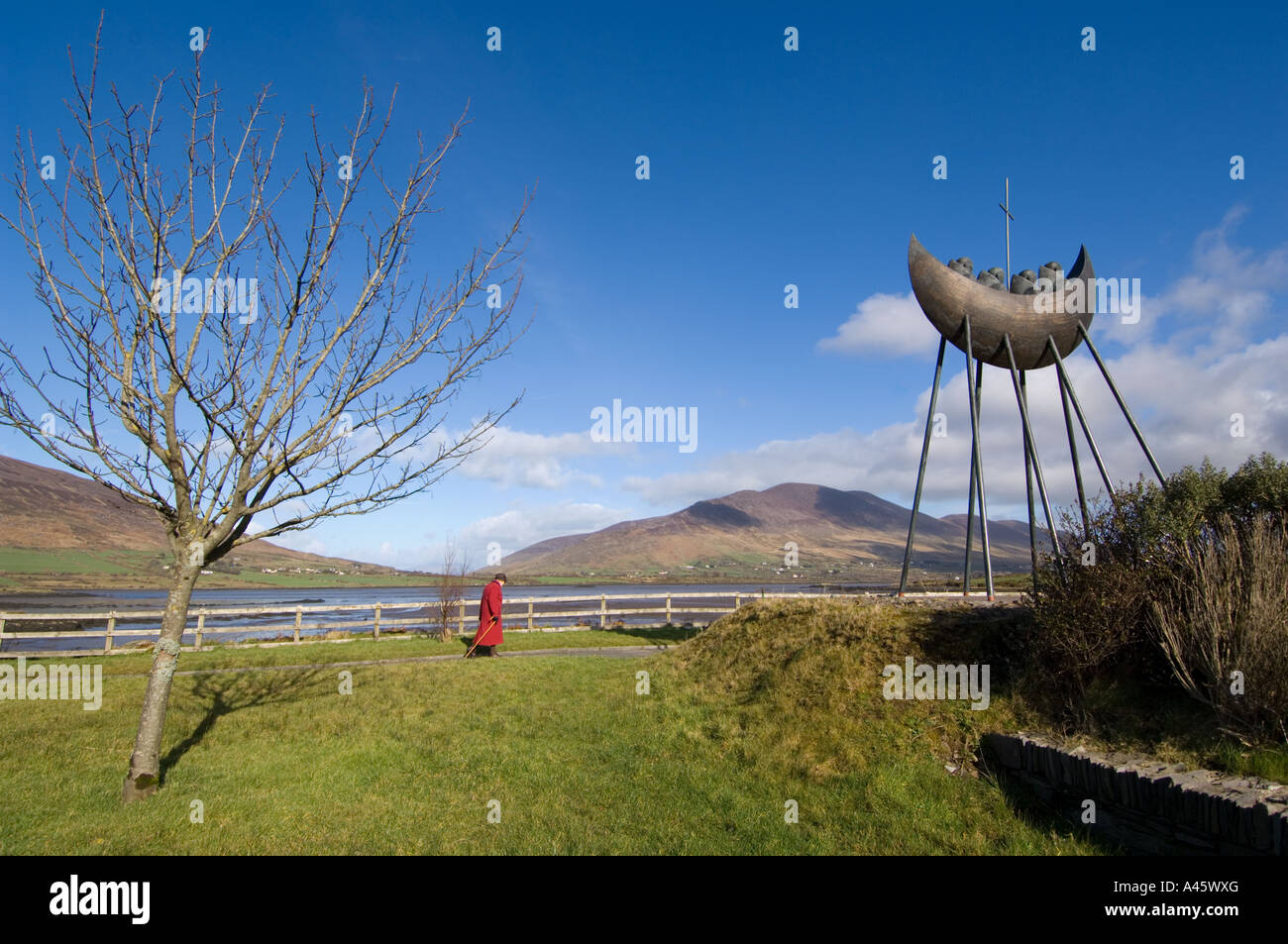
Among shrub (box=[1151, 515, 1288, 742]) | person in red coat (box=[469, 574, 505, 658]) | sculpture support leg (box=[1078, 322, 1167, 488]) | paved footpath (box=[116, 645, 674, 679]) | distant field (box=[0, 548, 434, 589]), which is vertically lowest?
distant field (box=[0, 548, 434, 589])

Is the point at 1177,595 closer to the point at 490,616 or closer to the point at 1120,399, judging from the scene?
the point at 1120,399

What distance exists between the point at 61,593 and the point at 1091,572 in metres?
94.6

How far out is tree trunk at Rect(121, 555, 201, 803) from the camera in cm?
673

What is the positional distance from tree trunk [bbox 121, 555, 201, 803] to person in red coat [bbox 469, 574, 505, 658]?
9807 mm

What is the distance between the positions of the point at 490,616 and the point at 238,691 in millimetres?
5886

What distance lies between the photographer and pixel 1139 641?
23.1ft

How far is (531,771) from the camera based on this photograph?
8.23 metres

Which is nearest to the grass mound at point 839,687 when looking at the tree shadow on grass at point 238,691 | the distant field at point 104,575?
the tree shadow on grass at point 238,691

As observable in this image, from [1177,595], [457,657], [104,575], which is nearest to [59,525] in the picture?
[104,575]

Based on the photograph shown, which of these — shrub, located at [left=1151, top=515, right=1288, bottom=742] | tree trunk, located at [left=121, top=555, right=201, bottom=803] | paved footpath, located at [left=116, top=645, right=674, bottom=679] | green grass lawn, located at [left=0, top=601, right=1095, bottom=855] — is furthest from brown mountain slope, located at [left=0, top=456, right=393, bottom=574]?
shrub, located at [left=1151, top=515, right=1288, bottom=742]

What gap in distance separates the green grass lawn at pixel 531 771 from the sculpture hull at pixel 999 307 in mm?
7804

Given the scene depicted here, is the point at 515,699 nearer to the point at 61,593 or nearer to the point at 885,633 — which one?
the point at 885,633

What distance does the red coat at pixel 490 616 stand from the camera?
16.9 metres

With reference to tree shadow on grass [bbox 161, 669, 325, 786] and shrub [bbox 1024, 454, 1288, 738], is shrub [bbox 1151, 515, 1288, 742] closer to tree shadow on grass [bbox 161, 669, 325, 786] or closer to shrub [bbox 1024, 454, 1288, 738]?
shrub [bbox 1024, 454, 1288, 738]
